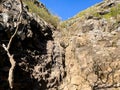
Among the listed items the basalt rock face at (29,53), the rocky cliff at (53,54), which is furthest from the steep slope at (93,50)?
the basalt rock face at (29,53)

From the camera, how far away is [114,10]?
21.5 m

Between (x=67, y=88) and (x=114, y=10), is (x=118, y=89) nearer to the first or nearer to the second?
(x=67, y=88)

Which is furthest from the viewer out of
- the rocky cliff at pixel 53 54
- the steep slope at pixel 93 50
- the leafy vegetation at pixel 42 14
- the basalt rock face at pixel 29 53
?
the leafy vegetation at pixel 42 14

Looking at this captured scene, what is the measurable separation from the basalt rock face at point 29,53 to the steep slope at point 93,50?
0.70m

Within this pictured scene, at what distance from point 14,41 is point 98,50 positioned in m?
4.85

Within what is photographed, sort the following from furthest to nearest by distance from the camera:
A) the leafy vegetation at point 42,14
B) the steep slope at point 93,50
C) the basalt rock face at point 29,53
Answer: the leafy vegetation at point 42,14 < the steep slope at point 93,50 < the basalt rock face at point 29,53

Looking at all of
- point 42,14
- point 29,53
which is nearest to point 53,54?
point 29,53

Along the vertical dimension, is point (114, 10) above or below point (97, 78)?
above

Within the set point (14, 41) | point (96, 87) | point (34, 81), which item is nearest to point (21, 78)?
point (34, 81)

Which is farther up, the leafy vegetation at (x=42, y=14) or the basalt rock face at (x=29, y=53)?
the leafy vegetation at (x=42, y=14)

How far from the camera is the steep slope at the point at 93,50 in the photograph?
15.7 meters

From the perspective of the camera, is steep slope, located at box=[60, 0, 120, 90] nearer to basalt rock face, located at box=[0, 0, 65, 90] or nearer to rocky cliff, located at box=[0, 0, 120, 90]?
rocky cliff, located at box=[0, 0, 120, 90]

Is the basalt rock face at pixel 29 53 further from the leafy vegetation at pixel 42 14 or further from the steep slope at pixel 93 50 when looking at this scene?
the leafy vegetation at pixel 42 14

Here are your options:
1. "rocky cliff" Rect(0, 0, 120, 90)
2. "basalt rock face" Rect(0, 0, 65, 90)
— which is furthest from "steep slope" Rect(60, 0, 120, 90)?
"basalt rock face" Rect(0, 0, 65, 90)
